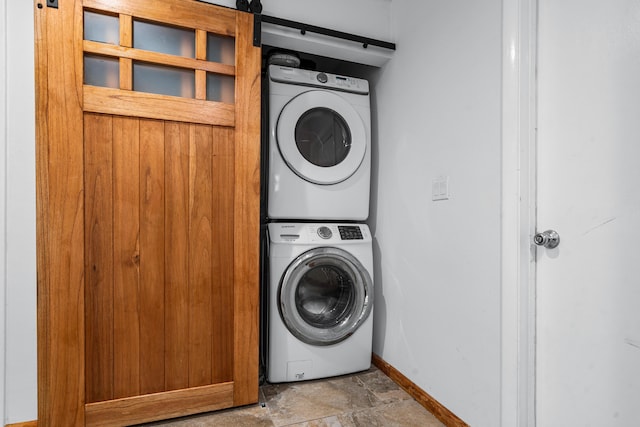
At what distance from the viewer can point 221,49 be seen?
1.64 metres

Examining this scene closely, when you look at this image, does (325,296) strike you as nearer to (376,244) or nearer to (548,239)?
(376,244)

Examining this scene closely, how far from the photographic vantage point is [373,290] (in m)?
2.03

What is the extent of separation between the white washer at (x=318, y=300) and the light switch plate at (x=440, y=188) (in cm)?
54

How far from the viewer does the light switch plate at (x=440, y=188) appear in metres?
1.58

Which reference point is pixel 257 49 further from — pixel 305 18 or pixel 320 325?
pixel 320 325

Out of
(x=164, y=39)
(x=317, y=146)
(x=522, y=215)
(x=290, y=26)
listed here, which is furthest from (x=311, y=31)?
(x=522, y=215)

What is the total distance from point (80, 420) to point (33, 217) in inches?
33.1

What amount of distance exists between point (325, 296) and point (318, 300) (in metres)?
0.05

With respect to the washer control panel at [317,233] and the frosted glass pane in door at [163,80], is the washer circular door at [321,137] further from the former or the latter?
the frosted glass pane in door at [163,80]

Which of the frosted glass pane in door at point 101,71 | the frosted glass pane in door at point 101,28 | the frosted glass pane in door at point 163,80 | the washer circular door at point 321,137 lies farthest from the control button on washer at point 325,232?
the frosted glass pane in door at point 101,28

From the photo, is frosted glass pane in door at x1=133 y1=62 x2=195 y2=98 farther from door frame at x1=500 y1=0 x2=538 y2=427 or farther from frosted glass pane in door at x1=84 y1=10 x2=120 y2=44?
door frame at x1=500 y1=0 x2=538 y2=427

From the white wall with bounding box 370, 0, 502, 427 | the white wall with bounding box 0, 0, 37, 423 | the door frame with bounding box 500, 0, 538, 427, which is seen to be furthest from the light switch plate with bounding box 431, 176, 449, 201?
the white wall with bounding box 0, 0, 37, 423

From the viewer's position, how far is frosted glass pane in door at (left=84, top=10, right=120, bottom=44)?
1.42 metres

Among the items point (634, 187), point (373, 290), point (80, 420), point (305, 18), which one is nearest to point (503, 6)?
point (634, 187)
